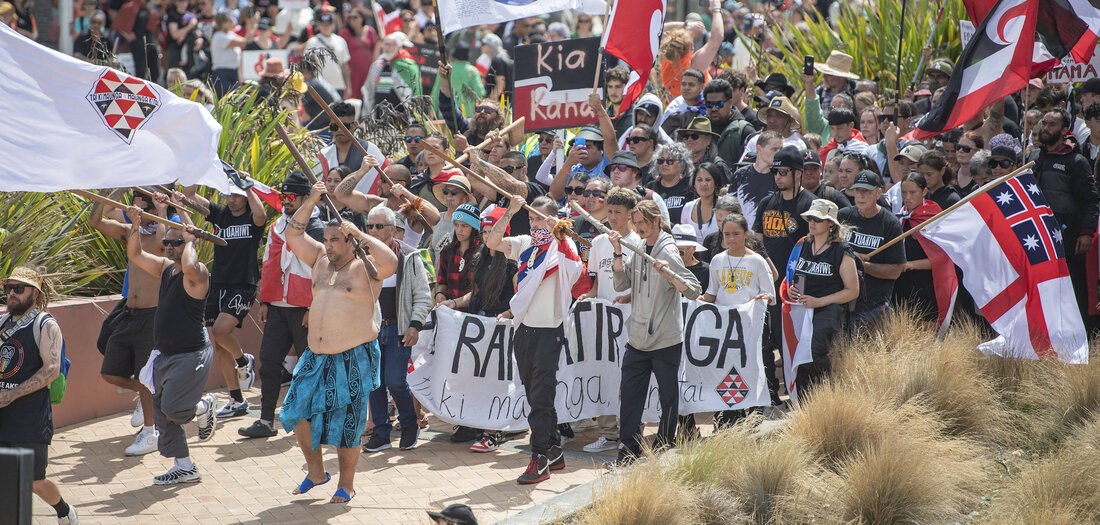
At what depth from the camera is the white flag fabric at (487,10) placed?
1091 centimetres

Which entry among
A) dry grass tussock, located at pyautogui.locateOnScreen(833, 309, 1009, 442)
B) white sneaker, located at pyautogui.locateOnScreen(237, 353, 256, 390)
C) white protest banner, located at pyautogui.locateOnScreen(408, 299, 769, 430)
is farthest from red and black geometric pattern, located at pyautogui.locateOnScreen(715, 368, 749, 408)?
white sneaker, located at pyautogui.locateOnScreen(237, 353, 256, 390)

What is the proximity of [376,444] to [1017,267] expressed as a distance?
552cm

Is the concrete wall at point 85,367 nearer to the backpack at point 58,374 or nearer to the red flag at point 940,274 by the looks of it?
the backpack at point 58,374

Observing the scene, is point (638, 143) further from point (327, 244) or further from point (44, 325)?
point (44, 325)

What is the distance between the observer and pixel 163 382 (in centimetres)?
851

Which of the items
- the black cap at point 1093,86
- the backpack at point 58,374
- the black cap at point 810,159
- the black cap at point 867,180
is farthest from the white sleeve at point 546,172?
the backpack at point 58,374

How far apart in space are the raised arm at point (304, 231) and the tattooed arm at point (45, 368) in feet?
5.64

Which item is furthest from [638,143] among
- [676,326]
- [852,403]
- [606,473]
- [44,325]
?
[44,325]

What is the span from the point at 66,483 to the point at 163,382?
1021 mm

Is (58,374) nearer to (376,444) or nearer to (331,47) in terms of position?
(376,444)

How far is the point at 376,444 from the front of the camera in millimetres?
9312

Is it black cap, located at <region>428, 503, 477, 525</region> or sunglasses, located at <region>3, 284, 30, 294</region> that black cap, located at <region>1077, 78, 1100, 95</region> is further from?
sunglasses, located at <region>3, 284, 30, 294</region>

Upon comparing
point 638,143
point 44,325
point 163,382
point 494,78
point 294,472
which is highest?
point 494,78

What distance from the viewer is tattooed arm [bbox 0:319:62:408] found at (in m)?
7.13
